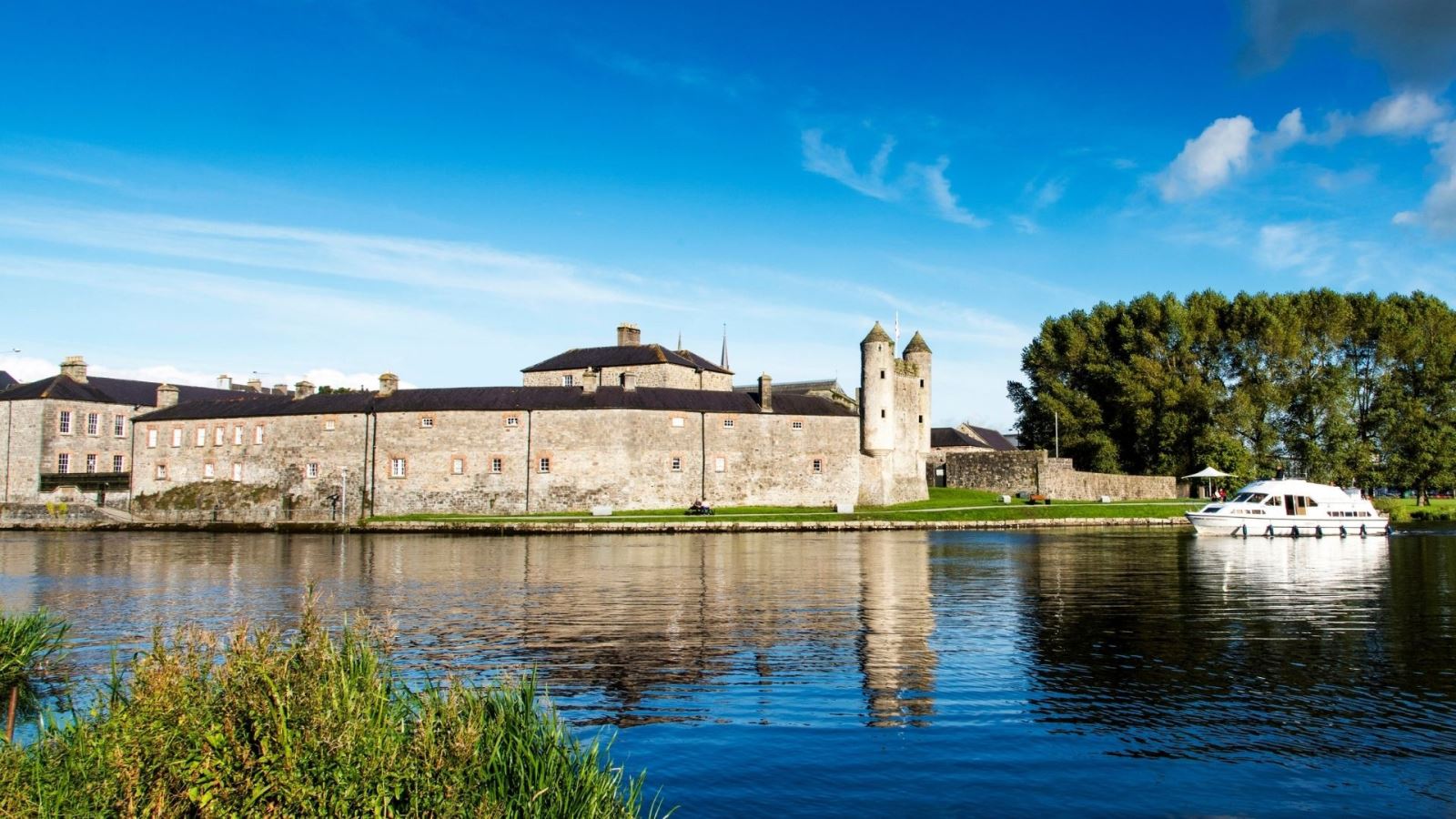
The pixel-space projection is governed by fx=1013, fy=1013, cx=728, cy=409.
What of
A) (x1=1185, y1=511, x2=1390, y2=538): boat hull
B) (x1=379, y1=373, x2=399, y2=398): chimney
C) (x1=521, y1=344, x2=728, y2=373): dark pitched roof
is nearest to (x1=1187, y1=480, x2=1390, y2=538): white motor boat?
(x1=1185, y1=511, x2=1390, y2=538): boat hull

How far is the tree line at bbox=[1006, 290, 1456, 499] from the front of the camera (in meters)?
57.8

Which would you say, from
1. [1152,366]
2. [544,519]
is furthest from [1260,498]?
[544,519]

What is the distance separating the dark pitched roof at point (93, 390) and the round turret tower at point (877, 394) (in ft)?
130

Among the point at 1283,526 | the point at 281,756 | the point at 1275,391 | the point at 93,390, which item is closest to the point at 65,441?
the point at 93,390

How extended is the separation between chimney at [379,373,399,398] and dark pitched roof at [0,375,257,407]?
1388 centimetres

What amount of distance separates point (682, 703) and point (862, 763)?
2.85 metres

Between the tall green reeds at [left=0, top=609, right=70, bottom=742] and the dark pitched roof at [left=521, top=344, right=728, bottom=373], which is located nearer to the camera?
the tall green reeds at [left=0, top=609, right=70, bottom=742]

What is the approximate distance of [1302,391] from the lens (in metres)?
59.4

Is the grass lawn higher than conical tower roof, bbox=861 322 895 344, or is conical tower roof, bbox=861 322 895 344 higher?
conical tower roof, bbox=861 322 895 344

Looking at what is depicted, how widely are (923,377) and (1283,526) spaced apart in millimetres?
23651

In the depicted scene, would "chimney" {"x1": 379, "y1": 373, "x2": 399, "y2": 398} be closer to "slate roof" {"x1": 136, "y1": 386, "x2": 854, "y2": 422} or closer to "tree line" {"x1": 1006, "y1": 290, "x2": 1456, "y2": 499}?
"slate roof" {"x1": 136, "y1": 386, "x2": 854, "y2": 422}

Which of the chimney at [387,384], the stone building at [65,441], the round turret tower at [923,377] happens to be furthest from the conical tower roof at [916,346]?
the stone building at [65,441]

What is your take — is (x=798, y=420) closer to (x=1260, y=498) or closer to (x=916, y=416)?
(x=916, y=416)

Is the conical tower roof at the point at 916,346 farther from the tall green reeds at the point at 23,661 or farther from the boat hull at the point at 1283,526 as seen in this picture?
the tall green reeds at the point at 23,661
